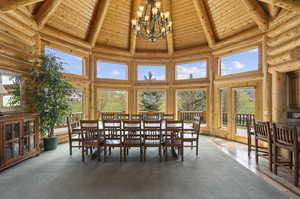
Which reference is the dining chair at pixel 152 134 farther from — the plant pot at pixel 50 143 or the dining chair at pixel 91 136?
the plant pot at pixel 50 143

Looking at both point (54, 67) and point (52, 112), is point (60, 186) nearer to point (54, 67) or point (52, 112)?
point (52, 112)

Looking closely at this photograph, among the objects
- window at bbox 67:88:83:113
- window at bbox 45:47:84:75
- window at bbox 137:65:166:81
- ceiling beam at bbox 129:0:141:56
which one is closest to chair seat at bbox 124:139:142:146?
window at bbox 67:88:83:113

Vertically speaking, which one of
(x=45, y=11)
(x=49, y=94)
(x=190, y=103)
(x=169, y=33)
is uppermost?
(x=169, y=33)

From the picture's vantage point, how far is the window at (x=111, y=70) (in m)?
7.07

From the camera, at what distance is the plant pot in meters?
4.72

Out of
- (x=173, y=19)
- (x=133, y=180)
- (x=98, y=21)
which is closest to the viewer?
(x=133, y=180)

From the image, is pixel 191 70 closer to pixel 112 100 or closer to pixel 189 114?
pixel 189 114

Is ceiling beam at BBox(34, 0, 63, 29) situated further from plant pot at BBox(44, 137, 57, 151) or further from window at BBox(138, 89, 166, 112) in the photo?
window at BBox(138, 89, 166, 112)

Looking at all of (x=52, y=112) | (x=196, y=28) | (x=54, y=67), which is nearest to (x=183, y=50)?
(x=196, y=28)

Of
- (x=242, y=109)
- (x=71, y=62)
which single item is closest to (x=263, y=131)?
(x=242, y=109)

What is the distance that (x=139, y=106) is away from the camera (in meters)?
7.69

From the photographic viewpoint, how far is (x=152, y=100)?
7.95m

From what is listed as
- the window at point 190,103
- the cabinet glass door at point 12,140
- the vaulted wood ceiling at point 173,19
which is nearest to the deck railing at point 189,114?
the window at point 190,103

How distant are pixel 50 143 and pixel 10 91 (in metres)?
1.79
